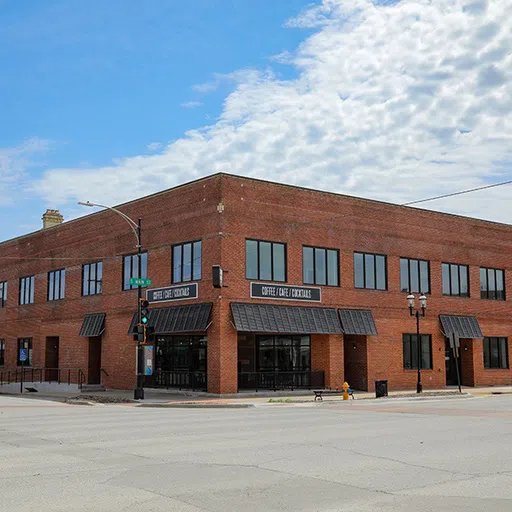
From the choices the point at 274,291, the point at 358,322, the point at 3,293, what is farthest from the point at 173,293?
the point at 3,293

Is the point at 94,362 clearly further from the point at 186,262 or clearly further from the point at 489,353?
the point at 489,353

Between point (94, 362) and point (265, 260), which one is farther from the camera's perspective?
point (94, 362)

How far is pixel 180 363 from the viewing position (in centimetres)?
3603

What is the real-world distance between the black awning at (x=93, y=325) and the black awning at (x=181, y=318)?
4729 mm

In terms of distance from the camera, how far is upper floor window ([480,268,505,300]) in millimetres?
43500

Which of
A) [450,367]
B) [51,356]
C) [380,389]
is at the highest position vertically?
[51,356]

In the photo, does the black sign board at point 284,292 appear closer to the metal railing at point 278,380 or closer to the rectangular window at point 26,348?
the metal railing at point 278,380

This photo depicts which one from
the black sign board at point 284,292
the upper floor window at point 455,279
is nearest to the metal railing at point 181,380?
the black sign board at point 284,292

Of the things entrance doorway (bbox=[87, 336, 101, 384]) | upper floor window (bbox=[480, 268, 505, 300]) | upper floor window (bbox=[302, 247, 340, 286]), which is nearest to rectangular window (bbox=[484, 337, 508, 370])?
upper floor window (bbox=[480, 268, 505, 300])

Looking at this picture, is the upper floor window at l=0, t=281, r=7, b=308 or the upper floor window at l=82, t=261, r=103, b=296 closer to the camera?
the upper floor window at l=82, t=261, r=103, b=296

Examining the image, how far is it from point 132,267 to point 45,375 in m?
11.4

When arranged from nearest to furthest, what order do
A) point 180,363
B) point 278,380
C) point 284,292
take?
point 284,292, point 278,380, point 180,363

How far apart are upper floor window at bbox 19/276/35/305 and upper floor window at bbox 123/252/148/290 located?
1179 centimetres

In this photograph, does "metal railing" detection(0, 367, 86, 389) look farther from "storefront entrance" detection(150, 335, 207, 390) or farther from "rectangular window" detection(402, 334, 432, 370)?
"rectangular window" detection(402, 334, 432, 370)
